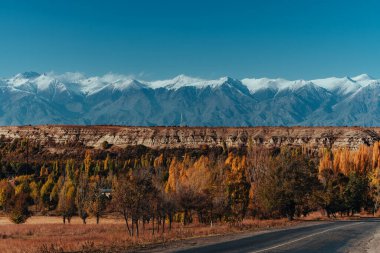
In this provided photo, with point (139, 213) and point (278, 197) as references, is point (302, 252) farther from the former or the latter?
point (278, 197)

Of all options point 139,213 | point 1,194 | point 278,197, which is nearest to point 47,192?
point 1,194

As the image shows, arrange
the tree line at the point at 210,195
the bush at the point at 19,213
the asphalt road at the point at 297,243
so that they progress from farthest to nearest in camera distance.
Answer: the bush at the point at 19,213
the tree line at the point at 210,195
the asphalt road at the point at 297,243

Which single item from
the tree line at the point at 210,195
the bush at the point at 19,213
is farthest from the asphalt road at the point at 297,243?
the bush at the point at 19,213

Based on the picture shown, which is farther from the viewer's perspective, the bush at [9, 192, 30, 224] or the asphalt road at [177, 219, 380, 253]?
the bush at [9, 192, 30, 224]

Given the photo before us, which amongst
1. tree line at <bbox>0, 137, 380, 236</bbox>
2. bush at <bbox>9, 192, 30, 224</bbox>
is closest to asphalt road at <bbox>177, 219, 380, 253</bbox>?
tree line at <bbox>0, 137, 380, 236</bbox>

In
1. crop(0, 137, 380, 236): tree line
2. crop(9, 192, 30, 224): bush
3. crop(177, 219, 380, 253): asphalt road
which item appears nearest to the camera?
crop(177, 219, 380, 253): asphalt road

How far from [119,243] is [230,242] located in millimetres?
8667

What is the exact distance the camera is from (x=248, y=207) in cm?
8750

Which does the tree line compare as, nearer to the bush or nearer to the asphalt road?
the bush

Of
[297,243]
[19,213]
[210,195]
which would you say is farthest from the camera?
[19,213]

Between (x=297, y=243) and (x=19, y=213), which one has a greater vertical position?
(x=297, y=243)

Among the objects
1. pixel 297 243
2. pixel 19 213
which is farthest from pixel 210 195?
pixel 19 213

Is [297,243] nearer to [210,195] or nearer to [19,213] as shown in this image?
[210,195]

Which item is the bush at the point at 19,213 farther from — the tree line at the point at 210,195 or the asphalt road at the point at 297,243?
the asphalt road at the point at 297,243
